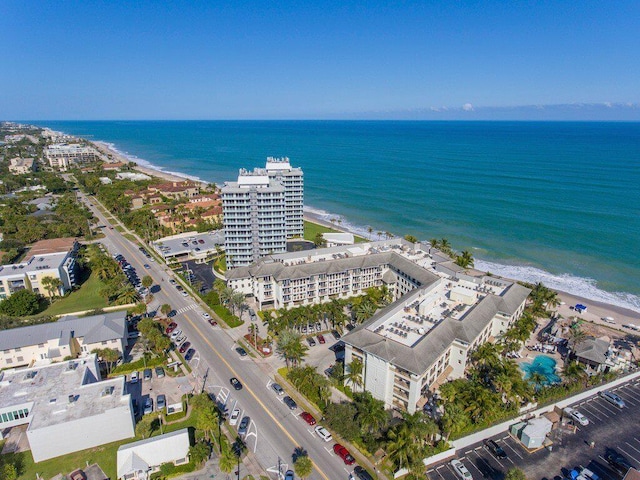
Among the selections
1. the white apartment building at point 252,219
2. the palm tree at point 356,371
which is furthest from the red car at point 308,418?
the white apartment building at point 252,219

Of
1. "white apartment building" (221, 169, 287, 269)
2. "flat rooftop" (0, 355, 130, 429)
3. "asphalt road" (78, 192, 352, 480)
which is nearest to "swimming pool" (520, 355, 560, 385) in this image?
"asphalt road" (78, 192, 352, 480)

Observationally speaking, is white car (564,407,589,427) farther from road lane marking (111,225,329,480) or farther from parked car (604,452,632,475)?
road lane marking (111,225,329,480)

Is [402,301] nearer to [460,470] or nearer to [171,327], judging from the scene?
[460,470]

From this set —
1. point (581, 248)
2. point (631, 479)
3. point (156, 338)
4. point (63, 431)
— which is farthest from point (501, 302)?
point (581, 248)

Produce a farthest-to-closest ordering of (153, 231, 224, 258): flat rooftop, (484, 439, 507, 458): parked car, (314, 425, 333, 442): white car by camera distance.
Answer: (153, 231, 224, 258): flat rooftop, (314, 425, 333, 442): white car, (484, 439, 507, 458): parked car

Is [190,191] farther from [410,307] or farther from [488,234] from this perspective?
[410,307]

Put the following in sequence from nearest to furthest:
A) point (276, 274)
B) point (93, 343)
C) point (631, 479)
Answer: point (631, 479) → point (93, 343) → point (276, 274)
